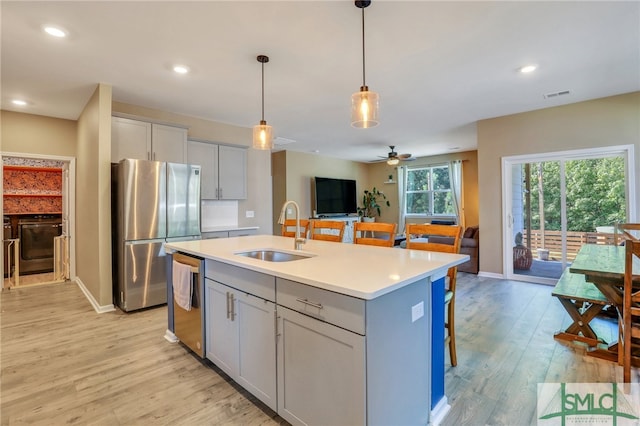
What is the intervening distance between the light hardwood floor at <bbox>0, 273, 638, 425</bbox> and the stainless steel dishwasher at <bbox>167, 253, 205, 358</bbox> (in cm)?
15

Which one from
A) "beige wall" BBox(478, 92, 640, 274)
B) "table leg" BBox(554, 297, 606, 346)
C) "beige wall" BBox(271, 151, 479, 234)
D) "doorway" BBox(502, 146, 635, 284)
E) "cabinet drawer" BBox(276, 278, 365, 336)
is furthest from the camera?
"beige wall" BBox(271, 151, 479, 234)

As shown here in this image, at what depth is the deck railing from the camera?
4.15 meters

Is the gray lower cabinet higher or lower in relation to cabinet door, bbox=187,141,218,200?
lower

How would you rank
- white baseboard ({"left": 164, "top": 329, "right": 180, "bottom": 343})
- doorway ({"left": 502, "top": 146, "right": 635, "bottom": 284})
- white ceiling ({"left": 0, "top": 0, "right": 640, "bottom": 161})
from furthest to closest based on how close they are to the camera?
doorway ({"left": 502, "top": 146, "right": 635, "bottom": 284}) → white baseboard ({"left": 164, "top": 329, "right": 180, "bottom": 343}) → white ceiling ({"left": 0, "top": 0, "right": 640, "bottom": 161})

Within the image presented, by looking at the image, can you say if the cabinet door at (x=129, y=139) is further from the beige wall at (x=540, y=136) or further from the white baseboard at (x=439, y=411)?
the beige wall at (x=540, y=136)

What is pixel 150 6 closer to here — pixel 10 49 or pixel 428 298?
pixel 10 49

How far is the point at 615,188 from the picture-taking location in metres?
4.00

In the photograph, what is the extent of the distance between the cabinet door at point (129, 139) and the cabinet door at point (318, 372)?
329 cm

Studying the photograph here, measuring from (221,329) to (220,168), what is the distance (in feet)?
10.4

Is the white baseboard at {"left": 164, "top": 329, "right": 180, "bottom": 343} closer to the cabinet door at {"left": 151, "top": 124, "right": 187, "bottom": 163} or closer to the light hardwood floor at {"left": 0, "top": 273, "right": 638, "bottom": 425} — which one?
the light hardwood floor at {"left": 0, "top": 273, "right": 638, "bottom": 425}

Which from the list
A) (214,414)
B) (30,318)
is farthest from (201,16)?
(30,318)

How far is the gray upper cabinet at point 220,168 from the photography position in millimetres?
4441

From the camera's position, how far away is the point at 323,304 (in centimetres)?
134

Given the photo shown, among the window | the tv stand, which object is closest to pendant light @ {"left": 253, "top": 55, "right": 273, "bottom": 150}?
the tv stand
